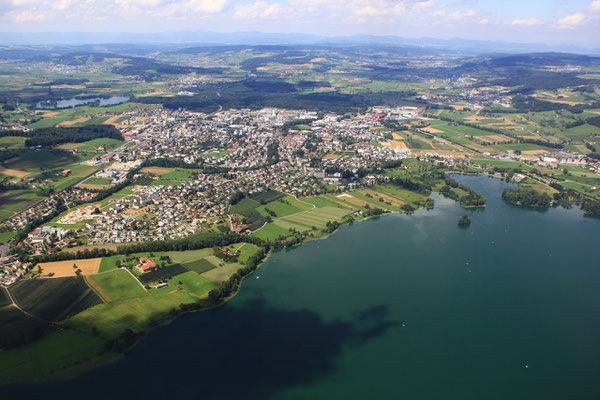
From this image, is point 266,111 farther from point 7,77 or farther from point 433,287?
point 7,77

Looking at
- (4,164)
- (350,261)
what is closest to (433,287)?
(350,261)

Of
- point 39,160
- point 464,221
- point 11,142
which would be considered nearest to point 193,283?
point 464,221

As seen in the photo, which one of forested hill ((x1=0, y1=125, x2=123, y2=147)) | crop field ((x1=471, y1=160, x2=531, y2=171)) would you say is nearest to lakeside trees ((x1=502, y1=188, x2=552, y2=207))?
crop field ((x1=471, y1=160, x2=531, y2=171))

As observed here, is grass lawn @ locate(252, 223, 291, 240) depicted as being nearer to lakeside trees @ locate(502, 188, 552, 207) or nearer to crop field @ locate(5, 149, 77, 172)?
lakeside trees @ locate(502, 188, 552, 207)

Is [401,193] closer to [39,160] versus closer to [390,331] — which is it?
[390,331]

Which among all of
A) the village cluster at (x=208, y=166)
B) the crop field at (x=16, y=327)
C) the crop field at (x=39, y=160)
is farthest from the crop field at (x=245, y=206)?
the crop field at (x=39, y=160)
